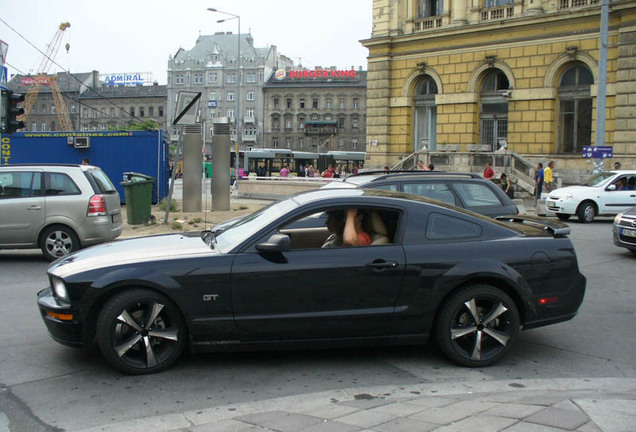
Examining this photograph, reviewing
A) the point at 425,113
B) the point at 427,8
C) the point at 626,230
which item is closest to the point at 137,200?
the point at 626,230

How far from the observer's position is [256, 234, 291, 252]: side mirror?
5301 mm

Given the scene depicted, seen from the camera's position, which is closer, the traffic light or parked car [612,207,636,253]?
parked car [612,207,636,253]

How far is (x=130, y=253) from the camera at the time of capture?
18.4 feet

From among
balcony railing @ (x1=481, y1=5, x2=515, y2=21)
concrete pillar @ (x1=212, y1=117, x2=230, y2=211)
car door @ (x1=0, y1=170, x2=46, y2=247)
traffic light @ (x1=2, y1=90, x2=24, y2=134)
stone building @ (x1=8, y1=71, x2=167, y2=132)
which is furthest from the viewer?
stone building @ (x1=8, y1=71, x2=167, y2=132)

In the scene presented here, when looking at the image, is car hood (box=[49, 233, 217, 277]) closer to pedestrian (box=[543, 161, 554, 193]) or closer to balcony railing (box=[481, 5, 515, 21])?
pedestrian (box=[543, 161, 554, 193])

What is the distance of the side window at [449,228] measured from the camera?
571 cm

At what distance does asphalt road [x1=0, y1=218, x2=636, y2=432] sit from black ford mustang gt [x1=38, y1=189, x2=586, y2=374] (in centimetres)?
25

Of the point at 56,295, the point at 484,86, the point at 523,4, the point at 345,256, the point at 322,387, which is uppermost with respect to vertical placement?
the point at 523,4

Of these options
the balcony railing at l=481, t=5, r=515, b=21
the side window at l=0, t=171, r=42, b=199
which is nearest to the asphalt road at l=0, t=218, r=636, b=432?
the side window at l=0, t=171, r=42, b=199

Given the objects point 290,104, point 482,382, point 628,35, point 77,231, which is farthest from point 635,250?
point 290,104

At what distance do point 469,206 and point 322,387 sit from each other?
5.53m

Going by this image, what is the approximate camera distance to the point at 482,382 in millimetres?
5297

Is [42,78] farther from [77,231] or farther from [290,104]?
[77,231]

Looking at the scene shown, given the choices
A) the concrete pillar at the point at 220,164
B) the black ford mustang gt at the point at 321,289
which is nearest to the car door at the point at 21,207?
the black ford mustang gt at the point at 321,289
